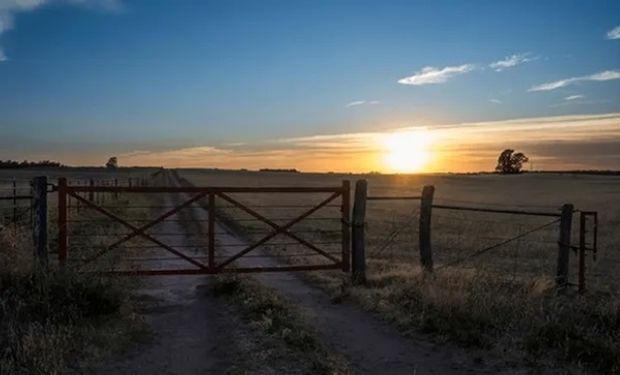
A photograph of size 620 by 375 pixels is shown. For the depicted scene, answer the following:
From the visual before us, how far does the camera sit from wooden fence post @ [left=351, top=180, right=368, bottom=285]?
13.1 meters

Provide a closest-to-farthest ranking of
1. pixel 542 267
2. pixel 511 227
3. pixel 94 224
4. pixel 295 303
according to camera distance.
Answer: pixel 295 303, pixel 542 267, pixel 94 224, pixel 511 227

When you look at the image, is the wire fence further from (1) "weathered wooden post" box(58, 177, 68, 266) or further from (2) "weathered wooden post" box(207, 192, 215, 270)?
(1) "weathered wooden post" box(58, 177, 68, 266)

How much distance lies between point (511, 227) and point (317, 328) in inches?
866

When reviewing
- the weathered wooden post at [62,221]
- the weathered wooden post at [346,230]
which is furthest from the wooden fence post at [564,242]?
the weathered wooden post at [62,221]

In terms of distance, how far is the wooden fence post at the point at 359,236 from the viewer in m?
13.1

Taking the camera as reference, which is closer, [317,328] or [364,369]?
[364,369]

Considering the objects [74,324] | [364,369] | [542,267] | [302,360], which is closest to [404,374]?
[364,369]

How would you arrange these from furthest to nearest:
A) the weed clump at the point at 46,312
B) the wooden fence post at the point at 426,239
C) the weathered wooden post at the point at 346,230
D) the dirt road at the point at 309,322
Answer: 1. the wooden fence post at the point at 426,239
2. the weathered wooden post at the point at 346,230
3. the dirt road at the point at 309,322
4. the weed clump at the point at 46,312

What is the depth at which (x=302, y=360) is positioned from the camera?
25.2 feet

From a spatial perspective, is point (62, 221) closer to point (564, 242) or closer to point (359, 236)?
point (359, 236)

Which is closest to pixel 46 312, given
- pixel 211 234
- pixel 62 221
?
pixel 62 221

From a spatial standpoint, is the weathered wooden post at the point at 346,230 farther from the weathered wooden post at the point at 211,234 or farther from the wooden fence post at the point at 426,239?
the weathered wooden post at the point at 211,234

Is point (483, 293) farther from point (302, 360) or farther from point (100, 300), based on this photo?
point (100, 300)

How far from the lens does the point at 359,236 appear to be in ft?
43.8
